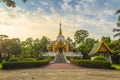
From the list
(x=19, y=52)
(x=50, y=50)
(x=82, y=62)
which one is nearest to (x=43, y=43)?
(x=50, y=50)

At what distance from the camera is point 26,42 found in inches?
2840

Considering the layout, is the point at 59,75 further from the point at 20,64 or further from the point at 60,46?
the point at 60,46

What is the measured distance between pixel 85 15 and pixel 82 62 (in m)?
8.86

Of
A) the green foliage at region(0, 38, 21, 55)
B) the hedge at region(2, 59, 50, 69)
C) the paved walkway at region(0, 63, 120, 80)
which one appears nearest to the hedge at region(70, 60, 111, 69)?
the hedge at region(2, 59, 50, 69)

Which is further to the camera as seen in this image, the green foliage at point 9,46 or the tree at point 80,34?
the tree at point 80,34

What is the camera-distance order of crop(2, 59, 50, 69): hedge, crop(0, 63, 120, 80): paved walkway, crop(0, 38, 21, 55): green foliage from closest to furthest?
crop(0, 63, 120, 80): paved walkway, crop(2, 59, 50, 69): hedge, crop(0, 38, 21, 55): green foliage

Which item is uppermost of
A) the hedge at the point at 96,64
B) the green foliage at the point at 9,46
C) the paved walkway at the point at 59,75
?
the green foliage at the point at 9,46

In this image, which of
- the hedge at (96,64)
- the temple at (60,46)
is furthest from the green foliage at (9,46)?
the hedge at (96,64)

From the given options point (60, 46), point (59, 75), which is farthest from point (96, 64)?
point (60, 46)

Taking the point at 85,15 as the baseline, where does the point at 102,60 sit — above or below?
below

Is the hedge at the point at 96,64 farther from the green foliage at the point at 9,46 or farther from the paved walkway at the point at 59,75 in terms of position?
the green foliage at the point at 9,46

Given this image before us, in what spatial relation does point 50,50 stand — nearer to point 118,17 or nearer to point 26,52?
point 26,52

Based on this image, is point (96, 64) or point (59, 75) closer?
point (59, 75)

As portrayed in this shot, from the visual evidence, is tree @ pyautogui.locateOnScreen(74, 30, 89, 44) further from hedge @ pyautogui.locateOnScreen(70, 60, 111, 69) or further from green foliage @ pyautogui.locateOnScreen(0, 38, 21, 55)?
hedge @ pyautogui.locateOnScreen(70, 60, 111, 69)
